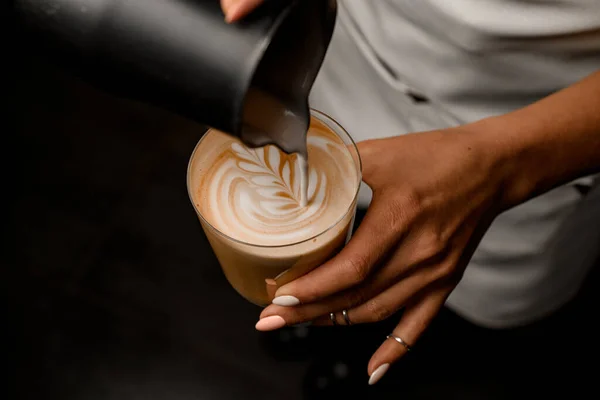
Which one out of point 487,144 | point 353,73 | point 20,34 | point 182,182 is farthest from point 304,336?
point 20,34

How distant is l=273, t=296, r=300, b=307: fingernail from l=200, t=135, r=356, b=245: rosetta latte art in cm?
8

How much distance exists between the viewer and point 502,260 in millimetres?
1148

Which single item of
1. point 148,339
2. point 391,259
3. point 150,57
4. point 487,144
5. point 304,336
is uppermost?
point 150,57

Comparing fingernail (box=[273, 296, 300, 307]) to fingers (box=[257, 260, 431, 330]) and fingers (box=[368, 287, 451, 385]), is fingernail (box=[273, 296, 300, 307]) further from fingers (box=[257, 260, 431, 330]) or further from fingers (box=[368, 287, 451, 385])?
fingers (box=[368, 287, 451, 385])

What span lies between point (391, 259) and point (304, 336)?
0.90m

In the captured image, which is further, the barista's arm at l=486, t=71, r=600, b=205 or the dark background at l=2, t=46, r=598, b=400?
the dark background at l=2, t=46, r=598, b=400

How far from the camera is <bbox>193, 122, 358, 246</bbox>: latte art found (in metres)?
0.78

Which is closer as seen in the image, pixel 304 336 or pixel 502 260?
pixel 502 260

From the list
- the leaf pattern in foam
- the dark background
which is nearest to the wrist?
the leaf pattern in foam

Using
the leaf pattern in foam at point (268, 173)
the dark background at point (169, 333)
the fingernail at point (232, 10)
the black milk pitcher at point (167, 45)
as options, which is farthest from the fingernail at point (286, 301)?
the dark background at point (169, 333)

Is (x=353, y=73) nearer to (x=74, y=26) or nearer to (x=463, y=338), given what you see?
(x=74, y=26)

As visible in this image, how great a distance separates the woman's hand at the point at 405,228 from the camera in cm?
73

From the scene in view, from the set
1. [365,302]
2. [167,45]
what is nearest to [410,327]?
[365,302]

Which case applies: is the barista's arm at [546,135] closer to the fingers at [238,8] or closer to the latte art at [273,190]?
the latte art at [273,190]
